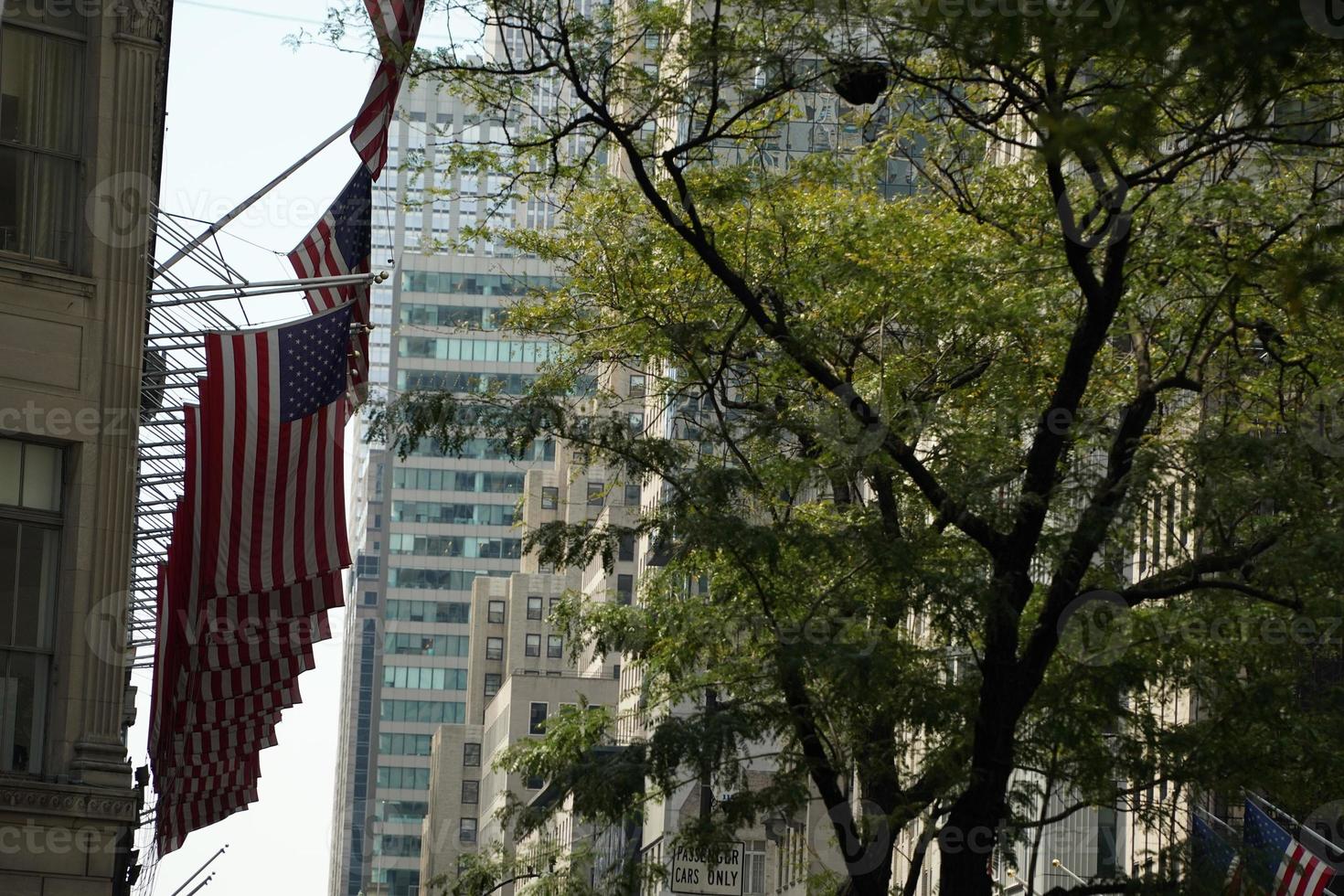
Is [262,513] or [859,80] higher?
[859,80]

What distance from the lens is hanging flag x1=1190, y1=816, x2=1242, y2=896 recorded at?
16266mm

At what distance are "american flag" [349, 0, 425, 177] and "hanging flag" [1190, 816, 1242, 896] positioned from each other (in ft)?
34.1

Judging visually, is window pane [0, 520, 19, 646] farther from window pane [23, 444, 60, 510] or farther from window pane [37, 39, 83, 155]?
window pane [37, 39, 83, 155]

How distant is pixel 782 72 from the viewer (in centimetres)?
1706

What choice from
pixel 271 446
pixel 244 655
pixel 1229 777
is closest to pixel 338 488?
pixel 271 446

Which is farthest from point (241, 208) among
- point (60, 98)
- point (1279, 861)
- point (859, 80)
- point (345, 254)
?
point (1279, 861)

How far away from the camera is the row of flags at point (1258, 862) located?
16.8 meters

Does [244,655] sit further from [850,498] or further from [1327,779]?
[1327,779]

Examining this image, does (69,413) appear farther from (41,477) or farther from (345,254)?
(345,254)

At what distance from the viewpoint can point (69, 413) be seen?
1998cm

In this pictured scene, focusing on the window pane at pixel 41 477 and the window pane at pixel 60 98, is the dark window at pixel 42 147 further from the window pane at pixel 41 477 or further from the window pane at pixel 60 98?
the window pane at pixel 41 477

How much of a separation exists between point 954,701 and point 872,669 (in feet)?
3.76

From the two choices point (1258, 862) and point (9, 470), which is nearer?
point (1258, 862)

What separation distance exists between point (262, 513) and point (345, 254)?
15.9 ft
